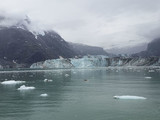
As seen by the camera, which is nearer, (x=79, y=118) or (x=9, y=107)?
(x=79, y=118)

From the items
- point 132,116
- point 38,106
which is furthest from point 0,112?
point 132,116

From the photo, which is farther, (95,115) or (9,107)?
(9,107)

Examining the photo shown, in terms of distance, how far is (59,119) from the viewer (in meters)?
25.1

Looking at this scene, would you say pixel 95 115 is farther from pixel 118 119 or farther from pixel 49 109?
pixel 49 109

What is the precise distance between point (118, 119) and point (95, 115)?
8.94 feet

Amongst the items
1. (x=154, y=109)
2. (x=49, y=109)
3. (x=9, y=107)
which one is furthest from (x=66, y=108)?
(x=154, y=109)

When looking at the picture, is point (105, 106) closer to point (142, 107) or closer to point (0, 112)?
point (142, 107)

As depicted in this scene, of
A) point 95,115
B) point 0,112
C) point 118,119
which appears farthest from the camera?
point 0,112

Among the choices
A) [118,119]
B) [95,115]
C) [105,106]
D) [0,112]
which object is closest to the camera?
[118,119]

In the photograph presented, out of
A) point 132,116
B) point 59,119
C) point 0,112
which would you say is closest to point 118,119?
point 132,116

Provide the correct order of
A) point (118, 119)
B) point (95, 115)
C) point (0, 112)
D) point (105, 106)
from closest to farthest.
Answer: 1. point (118, 119)
2. point (95, 115)
3. point (0, 112)
4. point (105, 106)

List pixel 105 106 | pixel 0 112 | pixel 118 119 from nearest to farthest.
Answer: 1. pixel 118 119
2. pixel 0 112
3. pixel 105 106

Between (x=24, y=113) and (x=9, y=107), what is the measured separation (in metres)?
4.39

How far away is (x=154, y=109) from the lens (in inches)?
1142
